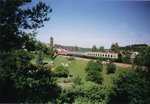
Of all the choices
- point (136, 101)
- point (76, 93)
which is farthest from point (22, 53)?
point (136, 101)

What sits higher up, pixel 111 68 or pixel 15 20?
pixel 15 20

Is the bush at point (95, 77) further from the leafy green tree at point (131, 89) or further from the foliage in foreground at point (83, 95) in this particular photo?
the leafy green tree at point (131, 89)

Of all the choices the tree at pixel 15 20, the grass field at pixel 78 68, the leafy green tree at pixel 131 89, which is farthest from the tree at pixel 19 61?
the grass field at pixel 78 68

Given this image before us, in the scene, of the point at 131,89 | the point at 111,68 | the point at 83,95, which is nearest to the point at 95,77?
the point at 111,68

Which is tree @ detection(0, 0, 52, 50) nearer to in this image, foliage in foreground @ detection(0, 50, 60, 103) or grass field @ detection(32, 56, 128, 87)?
foliage in foreground @ detection(0, 50, 60, 103)

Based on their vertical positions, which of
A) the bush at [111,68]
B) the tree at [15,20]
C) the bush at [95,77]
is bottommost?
the bush at [95,77]

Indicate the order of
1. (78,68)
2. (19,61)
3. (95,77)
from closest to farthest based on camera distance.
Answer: (19,61), (95,77), (78,68)

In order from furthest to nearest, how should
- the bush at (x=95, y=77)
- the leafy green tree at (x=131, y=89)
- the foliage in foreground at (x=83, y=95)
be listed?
the bush at (x=95, y=77)
the foliage in foreground at (x=83, y=95)
the leafy green tree at (x=131, y=89)

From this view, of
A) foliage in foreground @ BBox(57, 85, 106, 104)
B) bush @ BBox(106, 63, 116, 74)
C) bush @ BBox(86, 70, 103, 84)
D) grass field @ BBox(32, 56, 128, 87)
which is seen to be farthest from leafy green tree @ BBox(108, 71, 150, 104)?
bush @ BBox(106, 63, 116, 74)

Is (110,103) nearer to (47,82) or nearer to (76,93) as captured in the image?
(76,93)

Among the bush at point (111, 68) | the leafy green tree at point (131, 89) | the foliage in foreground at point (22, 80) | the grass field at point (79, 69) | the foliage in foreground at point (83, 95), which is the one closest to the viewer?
the foliage in foreground at point (22, 80)

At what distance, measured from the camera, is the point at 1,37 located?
10.1 m

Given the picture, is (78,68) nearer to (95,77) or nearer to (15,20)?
(95,77)

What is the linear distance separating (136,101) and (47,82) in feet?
Result: 17.4
